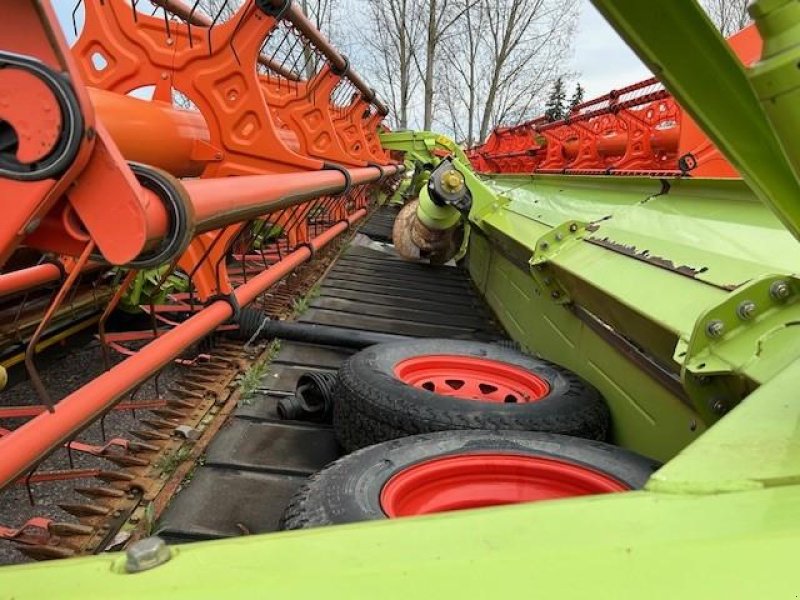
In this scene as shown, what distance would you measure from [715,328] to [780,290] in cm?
16

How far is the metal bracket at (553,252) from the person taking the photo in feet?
10.8

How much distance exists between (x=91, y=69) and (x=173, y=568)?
11.2 ft

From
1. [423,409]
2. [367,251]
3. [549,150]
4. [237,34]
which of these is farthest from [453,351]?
[549,150]

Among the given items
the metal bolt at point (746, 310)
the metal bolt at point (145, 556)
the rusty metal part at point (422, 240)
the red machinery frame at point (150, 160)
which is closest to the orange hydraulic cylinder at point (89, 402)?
the red machinery frame at point (150, 160)

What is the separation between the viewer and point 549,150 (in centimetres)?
1142

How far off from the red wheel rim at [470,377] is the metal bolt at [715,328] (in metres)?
1.35

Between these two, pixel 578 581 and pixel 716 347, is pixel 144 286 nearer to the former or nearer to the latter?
pixel 716 347

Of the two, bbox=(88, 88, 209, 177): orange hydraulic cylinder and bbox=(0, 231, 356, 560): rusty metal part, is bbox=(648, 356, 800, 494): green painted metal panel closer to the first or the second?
bbox=(0, 231, 356, 560): rusty metal part

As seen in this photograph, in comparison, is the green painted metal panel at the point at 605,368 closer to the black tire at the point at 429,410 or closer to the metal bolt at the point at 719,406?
the black tire at the point at 429,410

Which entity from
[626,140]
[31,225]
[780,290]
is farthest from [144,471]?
[626,140]

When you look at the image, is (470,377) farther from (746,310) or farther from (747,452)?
(747,452)

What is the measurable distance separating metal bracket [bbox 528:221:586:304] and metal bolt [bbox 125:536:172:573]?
2610 millimetres

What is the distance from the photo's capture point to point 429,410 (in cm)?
→ 233

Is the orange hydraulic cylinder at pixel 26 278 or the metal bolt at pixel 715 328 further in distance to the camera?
the orange hydraulic cylinder at pixel 26 278
